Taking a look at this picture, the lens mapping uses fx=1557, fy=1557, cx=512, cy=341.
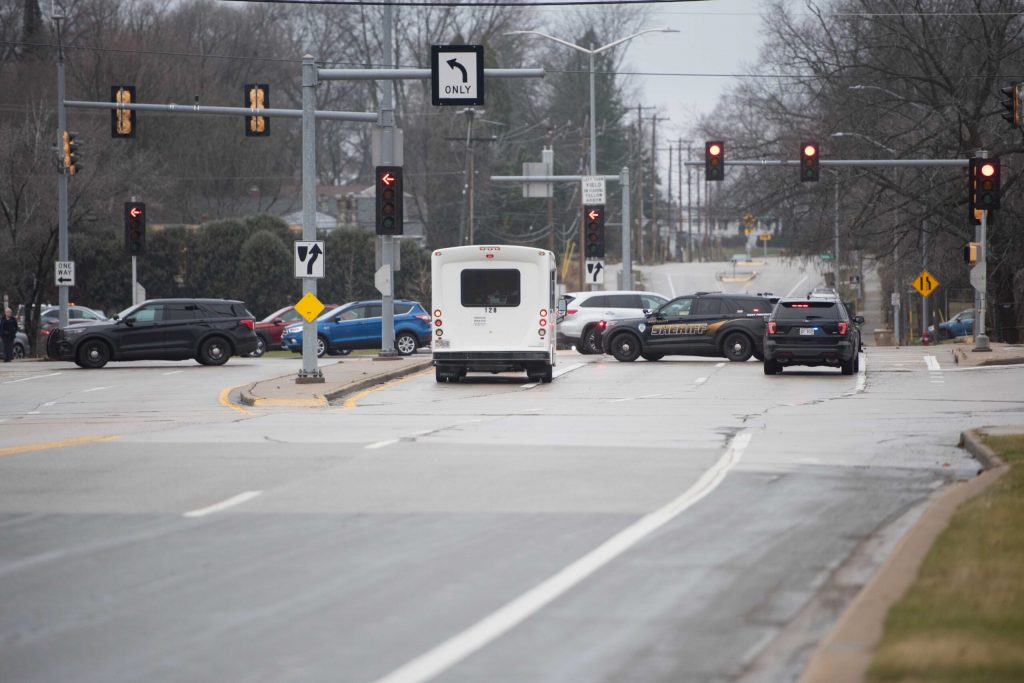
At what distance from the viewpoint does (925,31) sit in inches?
1847

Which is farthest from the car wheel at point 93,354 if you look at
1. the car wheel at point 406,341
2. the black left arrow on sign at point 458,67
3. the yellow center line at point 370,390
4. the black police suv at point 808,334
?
the black police suv at point 808,334

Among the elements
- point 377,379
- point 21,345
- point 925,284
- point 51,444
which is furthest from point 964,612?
point 925,284

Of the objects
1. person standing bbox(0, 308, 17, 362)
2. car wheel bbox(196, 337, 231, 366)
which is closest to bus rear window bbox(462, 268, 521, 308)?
car wheel bbox(196, 337, 231, 366)

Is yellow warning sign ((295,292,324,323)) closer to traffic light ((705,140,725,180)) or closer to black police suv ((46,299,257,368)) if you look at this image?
black police suv ((46,299,257,368))

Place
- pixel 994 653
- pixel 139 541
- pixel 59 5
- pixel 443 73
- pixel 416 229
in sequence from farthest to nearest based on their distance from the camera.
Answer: pixel 416 229 → pixel 59 5 → pixel 443 73 → pixel 139 541 → pixel 994 653

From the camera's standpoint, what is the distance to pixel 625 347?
1458 inches

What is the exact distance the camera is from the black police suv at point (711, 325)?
36.2 metres

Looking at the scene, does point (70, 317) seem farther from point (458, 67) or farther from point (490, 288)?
point (458, 67)

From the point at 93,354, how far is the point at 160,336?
1660mm

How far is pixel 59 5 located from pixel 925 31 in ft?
135

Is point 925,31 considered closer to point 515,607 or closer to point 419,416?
point 419,416

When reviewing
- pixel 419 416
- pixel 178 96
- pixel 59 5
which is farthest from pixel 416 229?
pixel 419 416

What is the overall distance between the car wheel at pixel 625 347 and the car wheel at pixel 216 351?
374 inches

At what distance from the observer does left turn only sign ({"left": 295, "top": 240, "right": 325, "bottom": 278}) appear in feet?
94.4
